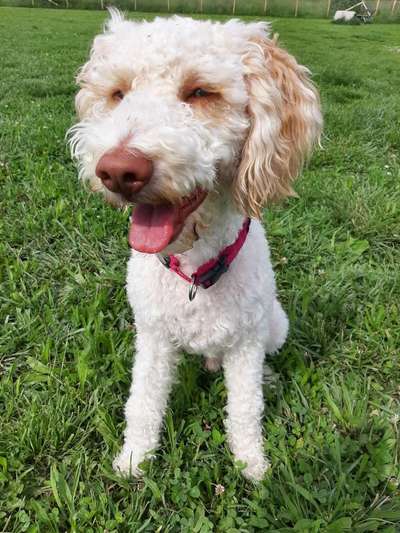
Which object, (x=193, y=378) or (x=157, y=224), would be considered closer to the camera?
(x=157, y=224)

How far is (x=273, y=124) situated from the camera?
5.44 feet

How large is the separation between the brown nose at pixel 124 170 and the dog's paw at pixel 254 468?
56.3 inches

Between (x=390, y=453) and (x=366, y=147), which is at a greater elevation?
(x=366, y=147)

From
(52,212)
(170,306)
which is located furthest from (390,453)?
(52,212)

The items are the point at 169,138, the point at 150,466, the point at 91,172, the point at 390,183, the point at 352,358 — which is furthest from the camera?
the point at 390,183

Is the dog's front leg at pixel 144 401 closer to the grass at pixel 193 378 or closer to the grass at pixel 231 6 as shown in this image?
the grass at pixel 193 378

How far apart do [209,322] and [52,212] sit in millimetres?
2045

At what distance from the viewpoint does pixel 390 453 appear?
2.23 meters

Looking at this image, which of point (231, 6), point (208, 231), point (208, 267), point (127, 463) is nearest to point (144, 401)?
point (127, 463)

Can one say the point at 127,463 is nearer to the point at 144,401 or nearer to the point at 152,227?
the point at 144,401

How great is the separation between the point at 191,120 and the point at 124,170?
34 cm

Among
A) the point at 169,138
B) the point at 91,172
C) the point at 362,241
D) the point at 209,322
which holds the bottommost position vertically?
the point at 362,241

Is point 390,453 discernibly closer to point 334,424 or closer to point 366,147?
point 334,424

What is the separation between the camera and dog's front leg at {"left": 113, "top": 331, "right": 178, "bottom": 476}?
223cm
